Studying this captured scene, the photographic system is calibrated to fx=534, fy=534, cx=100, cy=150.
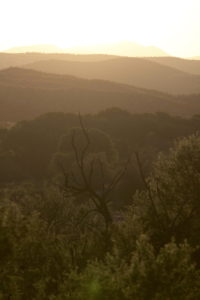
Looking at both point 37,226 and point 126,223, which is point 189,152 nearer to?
point 126,223

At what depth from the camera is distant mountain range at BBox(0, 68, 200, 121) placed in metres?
169

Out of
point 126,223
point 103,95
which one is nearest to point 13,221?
point 126,223

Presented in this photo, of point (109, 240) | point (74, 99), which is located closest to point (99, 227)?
point (109, 240)

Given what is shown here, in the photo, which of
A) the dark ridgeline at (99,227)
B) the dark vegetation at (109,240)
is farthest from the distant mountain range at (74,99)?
the dark vegetation at (109,240)

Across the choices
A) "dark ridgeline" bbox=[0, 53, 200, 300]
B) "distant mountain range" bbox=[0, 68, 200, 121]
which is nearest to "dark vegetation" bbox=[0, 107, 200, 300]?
"dark ridgeline" bbox=[0, 53, 200, 300]

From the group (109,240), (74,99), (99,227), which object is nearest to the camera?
(109,240)

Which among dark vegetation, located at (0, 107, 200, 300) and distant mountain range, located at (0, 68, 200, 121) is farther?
distant mountain range, located at (0, 68, 200, 121)

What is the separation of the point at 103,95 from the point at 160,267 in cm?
16759

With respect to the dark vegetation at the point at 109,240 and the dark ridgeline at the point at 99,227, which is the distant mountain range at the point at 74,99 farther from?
the dark vegetation at the point at 109,240

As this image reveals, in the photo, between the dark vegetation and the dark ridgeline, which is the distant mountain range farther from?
the dark vegetation

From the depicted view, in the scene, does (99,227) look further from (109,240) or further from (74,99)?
(74,99)

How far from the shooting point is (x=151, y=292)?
14.7 m

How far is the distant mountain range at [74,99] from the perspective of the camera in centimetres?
16912

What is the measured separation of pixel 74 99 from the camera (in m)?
177
